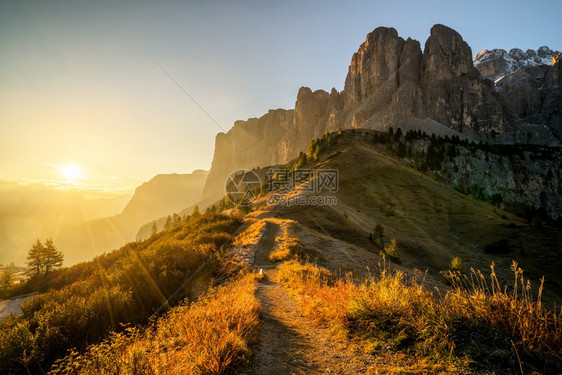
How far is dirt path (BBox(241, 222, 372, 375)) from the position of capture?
4.41m

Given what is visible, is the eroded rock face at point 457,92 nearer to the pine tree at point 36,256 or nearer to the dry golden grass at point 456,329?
the dry golden grass at point 456,329

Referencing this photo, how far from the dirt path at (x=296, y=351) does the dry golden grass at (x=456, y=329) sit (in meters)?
0.40

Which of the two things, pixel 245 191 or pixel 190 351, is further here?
pixel 245 191

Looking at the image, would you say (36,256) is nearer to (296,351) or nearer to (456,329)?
(296,351)

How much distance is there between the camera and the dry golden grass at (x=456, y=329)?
139 inches

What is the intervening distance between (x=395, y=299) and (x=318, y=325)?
231 cm

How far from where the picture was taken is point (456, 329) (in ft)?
14.1

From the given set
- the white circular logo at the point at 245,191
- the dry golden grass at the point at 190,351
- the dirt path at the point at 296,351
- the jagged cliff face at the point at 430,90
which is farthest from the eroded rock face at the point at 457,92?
the dry golden grass at the point at 190,351

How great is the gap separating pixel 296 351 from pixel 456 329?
3101 millimetres

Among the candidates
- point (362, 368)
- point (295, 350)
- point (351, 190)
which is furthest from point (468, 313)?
point (351, 190)

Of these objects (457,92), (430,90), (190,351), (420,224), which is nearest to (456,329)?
(190,351)

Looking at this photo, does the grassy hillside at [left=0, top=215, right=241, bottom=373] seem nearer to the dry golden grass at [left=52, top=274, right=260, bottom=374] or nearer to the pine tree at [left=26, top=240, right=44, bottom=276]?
the dry golden grass at [left=52, top=274, right=260, bottom=374]

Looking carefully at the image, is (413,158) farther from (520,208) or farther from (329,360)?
(329,360)

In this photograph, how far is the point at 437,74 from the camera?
172500 mm
